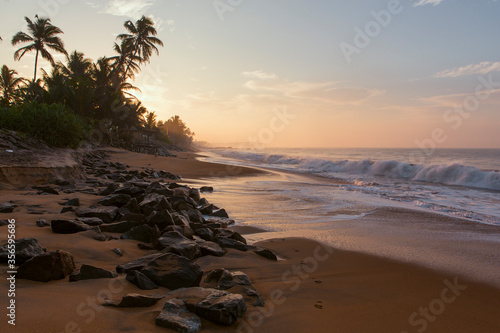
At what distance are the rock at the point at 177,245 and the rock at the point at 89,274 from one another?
0.82 metres

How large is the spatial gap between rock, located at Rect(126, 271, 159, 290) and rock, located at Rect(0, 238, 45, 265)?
87cm

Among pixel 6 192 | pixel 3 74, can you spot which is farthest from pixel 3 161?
pixel 3 74

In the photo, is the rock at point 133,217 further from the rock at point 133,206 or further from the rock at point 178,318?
the rock at point 178,318

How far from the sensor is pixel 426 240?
472 cm

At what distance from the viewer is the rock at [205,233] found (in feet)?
14.0

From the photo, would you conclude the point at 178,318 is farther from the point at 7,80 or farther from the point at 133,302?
the point at 7,80

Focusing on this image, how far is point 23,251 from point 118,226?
160 cm

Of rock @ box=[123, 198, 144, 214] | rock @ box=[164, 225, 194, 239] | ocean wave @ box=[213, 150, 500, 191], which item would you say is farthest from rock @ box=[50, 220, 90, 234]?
ocean wave @ box=[213, 150, 500, 191]

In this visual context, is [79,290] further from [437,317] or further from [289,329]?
[437,317]

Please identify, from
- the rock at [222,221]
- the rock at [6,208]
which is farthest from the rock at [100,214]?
the rock at [222,221]

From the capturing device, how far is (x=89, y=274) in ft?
8.00

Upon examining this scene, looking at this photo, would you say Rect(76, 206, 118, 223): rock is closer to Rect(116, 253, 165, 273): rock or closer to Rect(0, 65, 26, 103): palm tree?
Rect(116, 253, 165, 273): rock

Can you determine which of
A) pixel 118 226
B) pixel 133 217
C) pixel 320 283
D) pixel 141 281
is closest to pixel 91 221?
pixel 118 226

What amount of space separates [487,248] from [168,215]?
4861 millimetres
